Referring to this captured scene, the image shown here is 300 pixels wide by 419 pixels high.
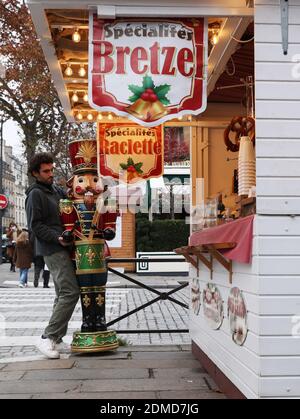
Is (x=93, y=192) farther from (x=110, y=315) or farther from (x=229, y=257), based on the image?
(x=110, y=315)

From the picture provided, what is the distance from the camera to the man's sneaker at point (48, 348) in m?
6.53

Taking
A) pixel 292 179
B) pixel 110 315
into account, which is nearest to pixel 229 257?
pixel 292 179

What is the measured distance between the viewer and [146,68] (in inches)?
182

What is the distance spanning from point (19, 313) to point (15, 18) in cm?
1192

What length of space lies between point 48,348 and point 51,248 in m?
1.07

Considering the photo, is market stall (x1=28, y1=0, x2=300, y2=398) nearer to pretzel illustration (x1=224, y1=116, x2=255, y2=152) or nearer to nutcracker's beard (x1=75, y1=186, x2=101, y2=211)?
pretzel illustration (x1=224, y1=116, x2=255, y2=152)

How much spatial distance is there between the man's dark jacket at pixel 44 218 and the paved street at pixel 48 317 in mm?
1269

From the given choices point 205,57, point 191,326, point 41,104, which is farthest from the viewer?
point 41,104

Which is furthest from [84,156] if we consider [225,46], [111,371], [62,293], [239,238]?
[239,238]

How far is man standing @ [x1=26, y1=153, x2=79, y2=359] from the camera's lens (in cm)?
Result: 652

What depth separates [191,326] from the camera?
21.9 ft

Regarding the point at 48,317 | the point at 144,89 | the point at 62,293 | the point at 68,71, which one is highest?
the point at 68,71

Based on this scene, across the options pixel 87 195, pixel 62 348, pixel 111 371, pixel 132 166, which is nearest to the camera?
pixel 111 371

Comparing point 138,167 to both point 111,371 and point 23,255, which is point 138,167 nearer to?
point 111,371
